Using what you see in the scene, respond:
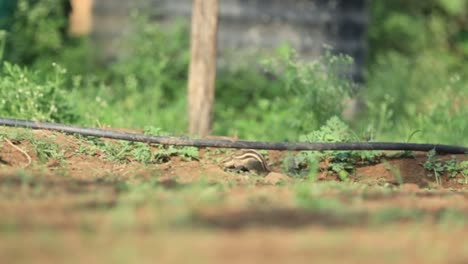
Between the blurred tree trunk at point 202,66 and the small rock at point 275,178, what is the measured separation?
6.16 ft

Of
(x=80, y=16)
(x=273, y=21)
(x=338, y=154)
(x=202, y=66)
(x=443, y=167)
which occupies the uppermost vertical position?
(x=80, y=16)

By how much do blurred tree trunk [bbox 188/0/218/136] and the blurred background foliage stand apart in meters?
Result: 0.27

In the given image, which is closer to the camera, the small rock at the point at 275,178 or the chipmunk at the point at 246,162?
the small rock at the point at 275,178

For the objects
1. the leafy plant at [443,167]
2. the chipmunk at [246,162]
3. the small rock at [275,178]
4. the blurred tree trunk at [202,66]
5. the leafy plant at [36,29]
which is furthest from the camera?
the leafy plant at [36,29]

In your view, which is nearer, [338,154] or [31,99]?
[338,154]

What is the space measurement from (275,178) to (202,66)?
7.59ft

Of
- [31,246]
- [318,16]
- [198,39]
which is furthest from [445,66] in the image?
[31,246]

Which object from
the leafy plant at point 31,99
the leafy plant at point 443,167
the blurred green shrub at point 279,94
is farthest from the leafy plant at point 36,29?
the leafy plant at point 443,167

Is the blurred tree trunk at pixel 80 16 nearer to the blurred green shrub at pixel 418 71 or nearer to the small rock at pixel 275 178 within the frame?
the blurred green shrub at pixel 418 71

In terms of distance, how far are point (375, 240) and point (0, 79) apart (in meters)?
5.10

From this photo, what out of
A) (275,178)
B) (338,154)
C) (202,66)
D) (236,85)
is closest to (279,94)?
(236,85)

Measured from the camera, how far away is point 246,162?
7180mm

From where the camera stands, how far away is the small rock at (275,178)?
Answer: 6637 mm

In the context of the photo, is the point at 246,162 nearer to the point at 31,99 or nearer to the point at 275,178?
the point at 275,178
